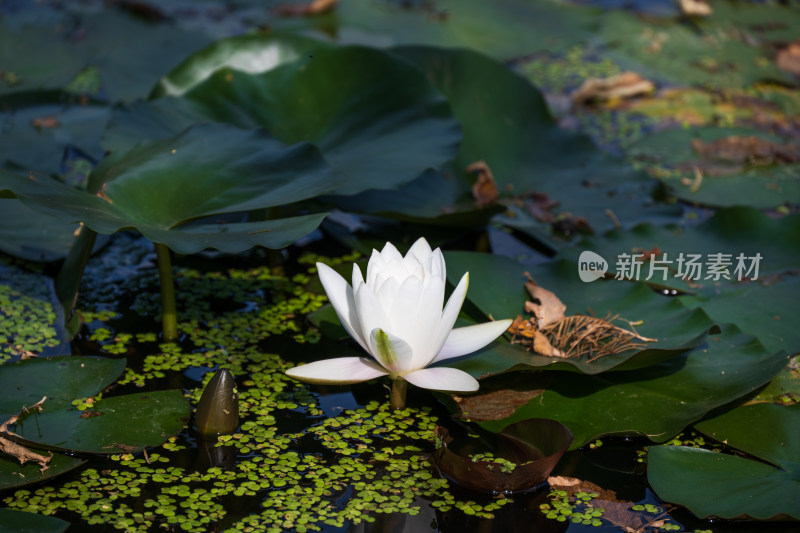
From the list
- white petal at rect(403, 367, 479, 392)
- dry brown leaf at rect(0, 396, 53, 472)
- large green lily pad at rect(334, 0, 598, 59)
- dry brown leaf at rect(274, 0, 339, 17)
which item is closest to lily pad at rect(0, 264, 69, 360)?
dry brown leaf at rect(0, 396, 53, 472)

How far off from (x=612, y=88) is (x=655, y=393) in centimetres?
262

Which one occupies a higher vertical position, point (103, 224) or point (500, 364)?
point (103, 224)

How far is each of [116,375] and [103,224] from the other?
1.36 ft

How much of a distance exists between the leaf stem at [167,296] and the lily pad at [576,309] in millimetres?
769

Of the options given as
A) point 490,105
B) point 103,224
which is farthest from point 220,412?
point 490,105

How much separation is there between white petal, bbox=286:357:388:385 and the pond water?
0.62 feet

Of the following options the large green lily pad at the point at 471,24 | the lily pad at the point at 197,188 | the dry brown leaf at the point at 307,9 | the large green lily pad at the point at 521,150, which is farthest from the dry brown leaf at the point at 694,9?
the lily pad at the point at 197,188

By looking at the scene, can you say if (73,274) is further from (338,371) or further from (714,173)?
(714,173)

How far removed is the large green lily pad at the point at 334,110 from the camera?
267 centimetres

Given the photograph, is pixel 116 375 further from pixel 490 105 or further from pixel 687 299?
pixel 490 105

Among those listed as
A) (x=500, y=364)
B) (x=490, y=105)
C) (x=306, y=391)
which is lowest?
(x=306, y=391)

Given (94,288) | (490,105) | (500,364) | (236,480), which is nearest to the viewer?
(236,480)

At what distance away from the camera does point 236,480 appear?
6.00ft

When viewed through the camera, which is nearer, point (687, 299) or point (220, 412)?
point (220, 412)
